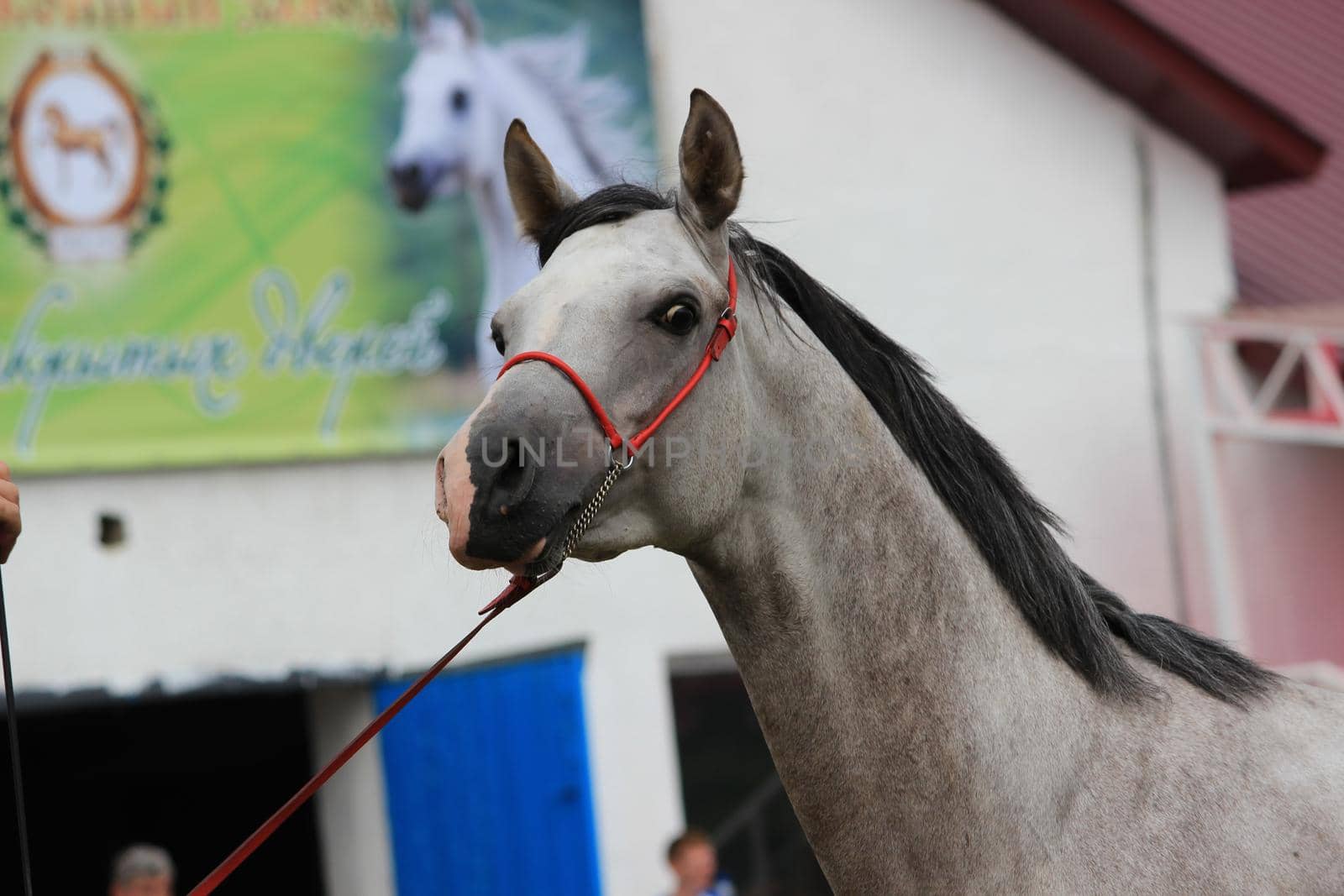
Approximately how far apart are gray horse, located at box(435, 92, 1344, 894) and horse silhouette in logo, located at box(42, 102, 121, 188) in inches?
202

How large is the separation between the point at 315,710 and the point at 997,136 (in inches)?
192

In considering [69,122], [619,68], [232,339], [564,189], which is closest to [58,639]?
[232,339]

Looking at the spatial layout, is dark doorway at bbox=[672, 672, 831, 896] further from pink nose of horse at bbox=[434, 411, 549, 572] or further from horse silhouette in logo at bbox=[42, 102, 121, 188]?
pink nose of horse at bbox=[434, 411, 549, 572]

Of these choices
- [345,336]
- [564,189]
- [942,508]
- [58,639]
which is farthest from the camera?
[345,336]

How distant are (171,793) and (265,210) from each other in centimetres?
576

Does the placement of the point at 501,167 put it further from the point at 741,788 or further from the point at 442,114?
the point at 741,788

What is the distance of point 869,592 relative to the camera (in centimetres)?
271

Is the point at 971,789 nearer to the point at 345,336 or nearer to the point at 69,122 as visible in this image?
the point at 345,336

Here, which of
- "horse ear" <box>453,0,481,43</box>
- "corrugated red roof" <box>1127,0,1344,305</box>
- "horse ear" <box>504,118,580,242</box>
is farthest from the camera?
"corrugated red roof" <box>1127,0,1344,305</box>

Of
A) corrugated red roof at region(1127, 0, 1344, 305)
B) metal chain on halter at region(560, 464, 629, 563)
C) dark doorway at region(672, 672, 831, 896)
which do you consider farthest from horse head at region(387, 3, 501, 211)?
metal chain on halter at region(560, 464, 629, 563)

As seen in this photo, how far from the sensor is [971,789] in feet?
8.57

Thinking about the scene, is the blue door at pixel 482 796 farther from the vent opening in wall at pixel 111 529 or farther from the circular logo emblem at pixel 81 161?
the circular logo emblem at pixel 81 161

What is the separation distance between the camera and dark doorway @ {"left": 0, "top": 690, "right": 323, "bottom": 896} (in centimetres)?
1059

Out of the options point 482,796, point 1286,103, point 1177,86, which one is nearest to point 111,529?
point 482,796
